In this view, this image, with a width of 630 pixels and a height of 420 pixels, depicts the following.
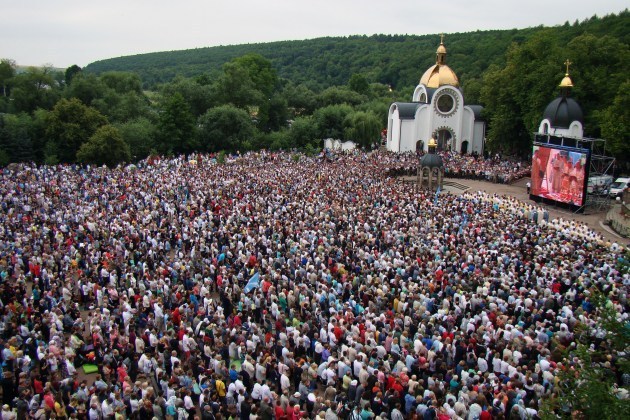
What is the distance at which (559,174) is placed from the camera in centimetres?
2850

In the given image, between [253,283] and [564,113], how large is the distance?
79.3 feet

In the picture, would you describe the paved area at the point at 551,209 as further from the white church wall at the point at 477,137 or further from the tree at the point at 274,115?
the tree at the point at 274,115

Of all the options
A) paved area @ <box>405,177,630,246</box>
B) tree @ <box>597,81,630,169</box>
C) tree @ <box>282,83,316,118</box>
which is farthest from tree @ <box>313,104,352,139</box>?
tree @ <box>597,81,630,169</box>

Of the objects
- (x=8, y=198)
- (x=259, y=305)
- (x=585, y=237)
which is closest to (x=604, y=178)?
(x=585, y=237)

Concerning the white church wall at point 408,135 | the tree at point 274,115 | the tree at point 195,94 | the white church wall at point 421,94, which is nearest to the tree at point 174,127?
the tree at point 195,94

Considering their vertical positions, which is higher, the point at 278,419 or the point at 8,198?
the point at 8,198

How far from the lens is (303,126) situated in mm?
53844

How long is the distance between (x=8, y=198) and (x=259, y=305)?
16.3 m

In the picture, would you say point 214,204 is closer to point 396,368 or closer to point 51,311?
point 51,311

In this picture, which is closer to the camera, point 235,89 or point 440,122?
point 440,122

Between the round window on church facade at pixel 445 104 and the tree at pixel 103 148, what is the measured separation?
26.7 meters

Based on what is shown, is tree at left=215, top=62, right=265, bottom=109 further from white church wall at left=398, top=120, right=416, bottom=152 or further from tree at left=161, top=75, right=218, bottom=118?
white church wall at left=398, top=120, right=416, bottom=152

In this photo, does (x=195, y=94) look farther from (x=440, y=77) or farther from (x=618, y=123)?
(x=618, y=123)

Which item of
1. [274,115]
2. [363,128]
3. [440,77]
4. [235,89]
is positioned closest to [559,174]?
[440,77]
